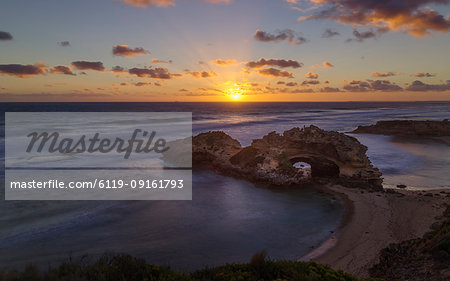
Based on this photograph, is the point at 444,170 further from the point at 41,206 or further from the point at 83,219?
the point at 41,206

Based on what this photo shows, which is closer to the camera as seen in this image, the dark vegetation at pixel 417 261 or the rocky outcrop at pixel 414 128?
the dark vegetation at pixel 417 261

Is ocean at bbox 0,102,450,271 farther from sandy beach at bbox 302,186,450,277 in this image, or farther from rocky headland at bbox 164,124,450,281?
rocky headland at bbox 164,124,450,281

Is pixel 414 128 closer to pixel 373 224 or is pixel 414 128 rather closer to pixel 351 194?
pixel 351 194

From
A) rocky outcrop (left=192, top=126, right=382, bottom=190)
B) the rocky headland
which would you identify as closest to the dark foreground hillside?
the rocky headland

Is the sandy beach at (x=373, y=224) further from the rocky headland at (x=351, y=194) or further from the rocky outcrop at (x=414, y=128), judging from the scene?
the rocky outcrop at (x=414, y=128)

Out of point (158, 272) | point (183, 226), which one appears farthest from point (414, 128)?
point (158, 272)

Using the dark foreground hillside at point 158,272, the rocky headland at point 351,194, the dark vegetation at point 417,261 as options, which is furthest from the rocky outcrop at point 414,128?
the dark foreground hillside at point 158,272

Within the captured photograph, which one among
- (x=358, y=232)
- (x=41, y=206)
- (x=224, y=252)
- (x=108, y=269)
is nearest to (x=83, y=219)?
(x=41, y=206)
